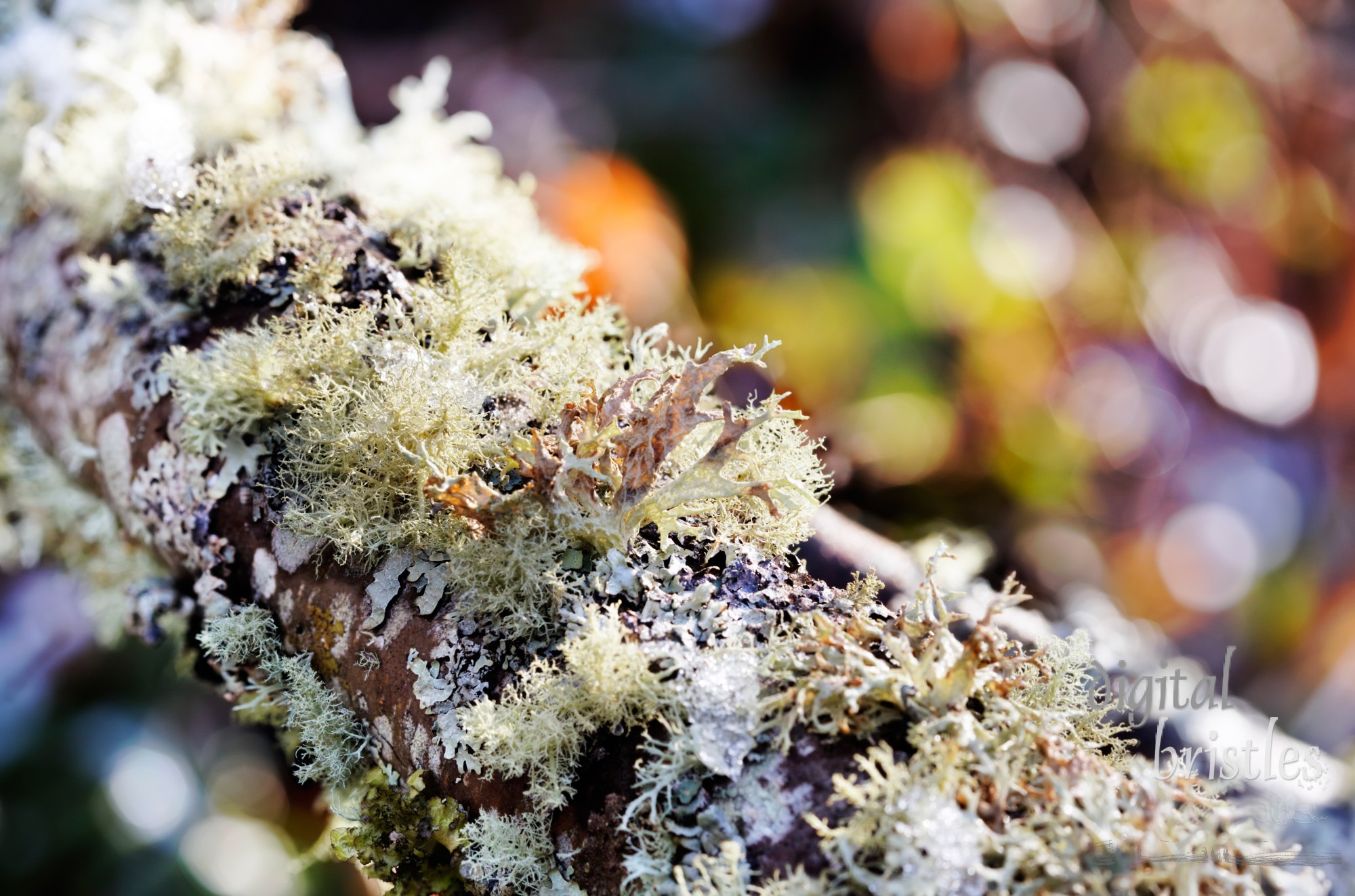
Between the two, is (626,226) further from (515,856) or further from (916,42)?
(515,856)

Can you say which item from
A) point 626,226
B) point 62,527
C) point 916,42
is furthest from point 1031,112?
point 62,527

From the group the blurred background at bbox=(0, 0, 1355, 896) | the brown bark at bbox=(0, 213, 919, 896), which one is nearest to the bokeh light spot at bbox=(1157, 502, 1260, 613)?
the blurred background at bbox=(0, 0, 1355, 896)

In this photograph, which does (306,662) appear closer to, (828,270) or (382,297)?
(382,297)

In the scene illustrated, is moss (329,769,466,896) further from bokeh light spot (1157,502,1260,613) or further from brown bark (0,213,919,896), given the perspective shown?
bokeh light spot (1157,502,1260,613)

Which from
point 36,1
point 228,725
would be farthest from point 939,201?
point 228,725

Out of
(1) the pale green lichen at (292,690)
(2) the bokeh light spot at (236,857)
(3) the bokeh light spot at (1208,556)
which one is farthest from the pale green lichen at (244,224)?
(3) the bokeh light spot at (1208,556)
